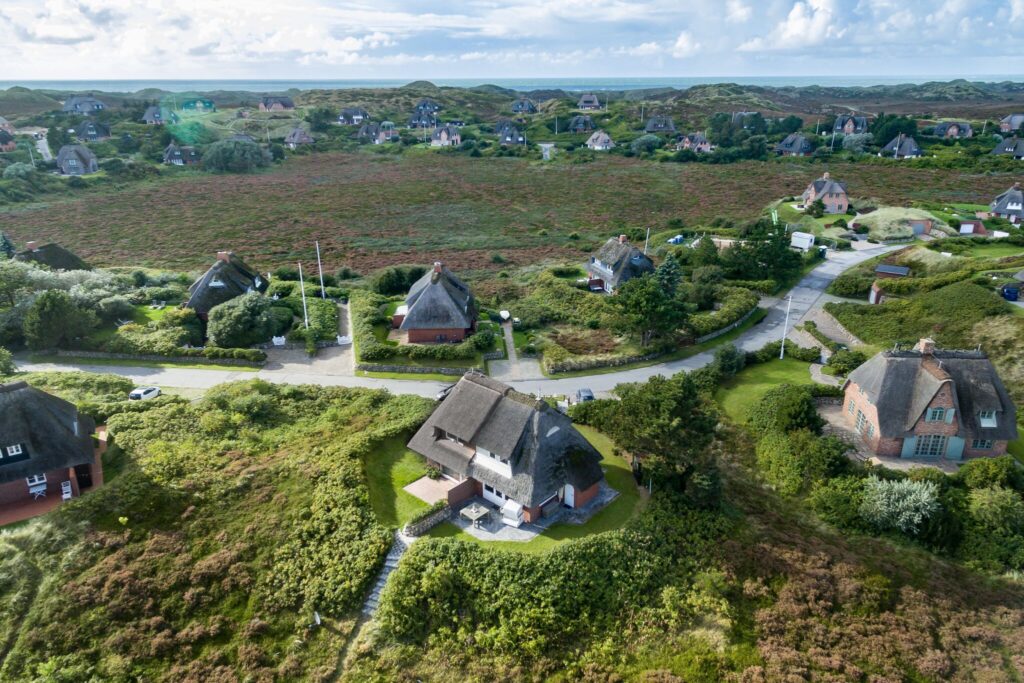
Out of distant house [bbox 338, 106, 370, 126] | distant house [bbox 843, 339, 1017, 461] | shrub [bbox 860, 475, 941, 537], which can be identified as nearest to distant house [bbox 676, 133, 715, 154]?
distant house [bbox 338, 106, 370, 126]

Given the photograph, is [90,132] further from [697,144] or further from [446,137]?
[697,144]

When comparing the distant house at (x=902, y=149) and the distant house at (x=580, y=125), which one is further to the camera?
the distant house at (x=580, y=125)

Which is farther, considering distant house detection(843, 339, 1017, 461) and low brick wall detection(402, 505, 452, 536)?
distant house detection(843, 339, 1017, 461)

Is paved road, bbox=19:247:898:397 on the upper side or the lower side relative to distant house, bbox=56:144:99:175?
lower

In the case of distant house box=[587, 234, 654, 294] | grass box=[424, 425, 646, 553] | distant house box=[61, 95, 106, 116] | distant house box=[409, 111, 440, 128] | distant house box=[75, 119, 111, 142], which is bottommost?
grass box=[424, 425, 646, 553]

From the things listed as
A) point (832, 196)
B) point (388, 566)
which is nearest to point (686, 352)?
point (388, 566)

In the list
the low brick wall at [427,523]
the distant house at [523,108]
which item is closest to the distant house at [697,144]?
the distant house at [523,108]

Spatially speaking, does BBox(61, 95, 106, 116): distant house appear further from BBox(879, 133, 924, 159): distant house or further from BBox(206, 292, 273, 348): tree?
BBox(879, 133, 924, 159): distant house

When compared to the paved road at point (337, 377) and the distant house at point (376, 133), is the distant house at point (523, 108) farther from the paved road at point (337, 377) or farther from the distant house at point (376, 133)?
the paved road at point (337, 377)
